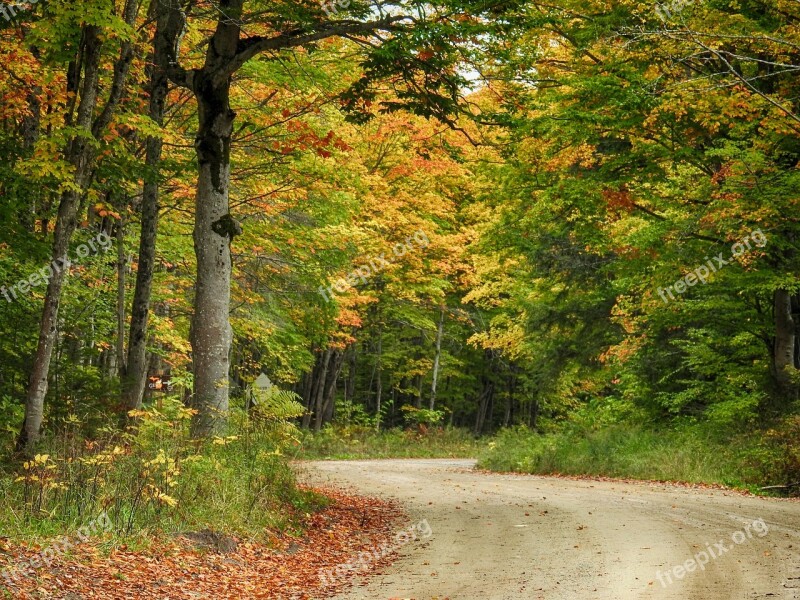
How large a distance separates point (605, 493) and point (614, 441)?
7360 mm

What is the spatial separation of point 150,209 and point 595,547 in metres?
9.48

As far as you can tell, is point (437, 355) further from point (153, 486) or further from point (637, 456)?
point (153, 486)

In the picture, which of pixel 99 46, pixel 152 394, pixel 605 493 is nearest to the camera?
pixel 99 46

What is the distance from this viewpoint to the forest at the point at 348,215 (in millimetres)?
11109

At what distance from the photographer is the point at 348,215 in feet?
75.4

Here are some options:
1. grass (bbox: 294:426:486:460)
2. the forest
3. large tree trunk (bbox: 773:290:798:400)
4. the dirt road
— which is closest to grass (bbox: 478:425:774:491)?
the forest

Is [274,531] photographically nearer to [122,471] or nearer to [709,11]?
[122,471]

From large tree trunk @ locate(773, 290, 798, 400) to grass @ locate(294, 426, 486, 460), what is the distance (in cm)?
1571

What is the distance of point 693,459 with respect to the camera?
19.0 m

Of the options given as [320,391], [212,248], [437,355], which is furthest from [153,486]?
[437,355]

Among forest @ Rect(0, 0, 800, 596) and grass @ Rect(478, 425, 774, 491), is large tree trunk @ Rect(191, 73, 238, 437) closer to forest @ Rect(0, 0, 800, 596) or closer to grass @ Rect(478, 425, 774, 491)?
forest @ Rect(0, 0, 800, 596)

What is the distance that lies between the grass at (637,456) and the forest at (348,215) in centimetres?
14

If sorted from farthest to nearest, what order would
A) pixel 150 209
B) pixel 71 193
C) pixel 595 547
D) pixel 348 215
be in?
pixel 348 215 < pixel 150 209 < pixel 71 193 < pixel 595 547

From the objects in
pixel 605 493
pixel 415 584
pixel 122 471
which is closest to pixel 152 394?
pixel 605 493
